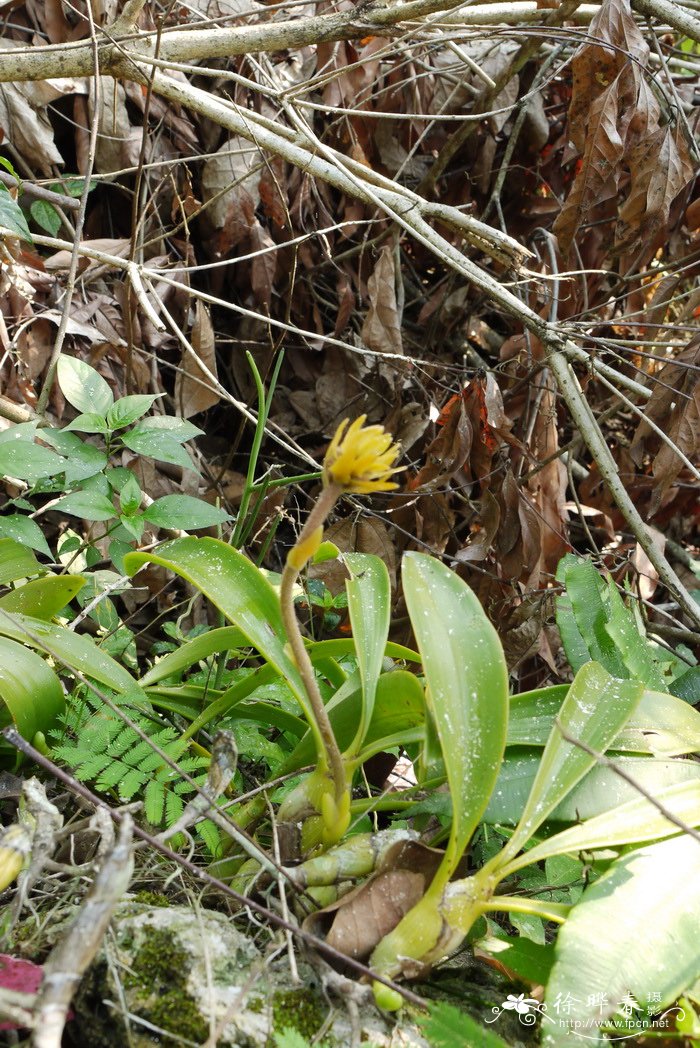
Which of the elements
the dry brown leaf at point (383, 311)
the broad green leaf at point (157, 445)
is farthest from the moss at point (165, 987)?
the dry brown leaf at point (383, 311)

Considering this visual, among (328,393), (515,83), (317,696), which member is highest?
(515,83)

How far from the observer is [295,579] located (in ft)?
2.76

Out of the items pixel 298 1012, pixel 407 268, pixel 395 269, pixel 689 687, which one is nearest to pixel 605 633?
pixel 689 687

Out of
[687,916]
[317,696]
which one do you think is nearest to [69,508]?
[317,696]

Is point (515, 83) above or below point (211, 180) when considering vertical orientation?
above

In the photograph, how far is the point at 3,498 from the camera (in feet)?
5.90

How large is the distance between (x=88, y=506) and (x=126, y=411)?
6.8 inches

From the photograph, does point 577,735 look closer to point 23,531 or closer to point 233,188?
point 23,531

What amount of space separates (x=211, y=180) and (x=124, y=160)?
229 mm

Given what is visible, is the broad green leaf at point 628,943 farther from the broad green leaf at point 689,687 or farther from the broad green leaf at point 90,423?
the broad green leaf at point 90,423

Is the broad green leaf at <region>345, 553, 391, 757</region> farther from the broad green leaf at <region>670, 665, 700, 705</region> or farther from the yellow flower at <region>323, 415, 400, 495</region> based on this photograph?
the broad green leaf at <region>670, 665, 700, 705</region>

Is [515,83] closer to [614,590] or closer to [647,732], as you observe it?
[614,590]

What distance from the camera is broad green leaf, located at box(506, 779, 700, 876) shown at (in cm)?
83

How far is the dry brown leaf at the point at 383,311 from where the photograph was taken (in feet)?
6.76
